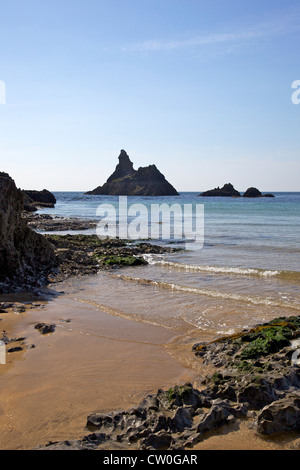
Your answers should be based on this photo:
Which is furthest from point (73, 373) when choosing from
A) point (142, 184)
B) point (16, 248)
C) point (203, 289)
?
point (142, 184)

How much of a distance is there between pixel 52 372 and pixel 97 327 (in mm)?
1969

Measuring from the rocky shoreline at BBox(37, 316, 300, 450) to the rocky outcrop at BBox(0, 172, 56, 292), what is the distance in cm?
630

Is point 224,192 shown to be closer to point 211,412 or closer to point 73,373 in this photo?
point 73,373

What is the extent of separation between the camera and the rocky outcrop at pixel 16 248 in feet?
32.0

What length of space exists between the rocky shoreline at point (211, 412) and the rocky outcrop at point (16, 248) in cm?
630

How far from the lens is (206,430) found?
3477 millimetres

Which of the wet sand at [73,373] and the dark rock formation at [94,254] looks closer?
the wet sand at [73,373]

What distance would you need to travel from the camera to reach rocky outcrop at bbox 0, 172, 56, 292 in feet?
32.0

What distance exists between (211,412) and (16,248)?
27.9 feet

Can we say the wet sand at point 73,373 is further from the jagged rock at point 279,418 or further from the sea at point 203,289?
the jagged rock at point 279,418

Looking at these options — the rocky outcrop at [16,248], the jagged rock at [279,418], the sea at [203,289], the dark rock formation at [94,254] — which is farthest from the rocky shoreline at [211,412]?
the dark rock formation at [94,254]

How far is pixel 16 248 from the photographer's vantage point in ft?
35.4
